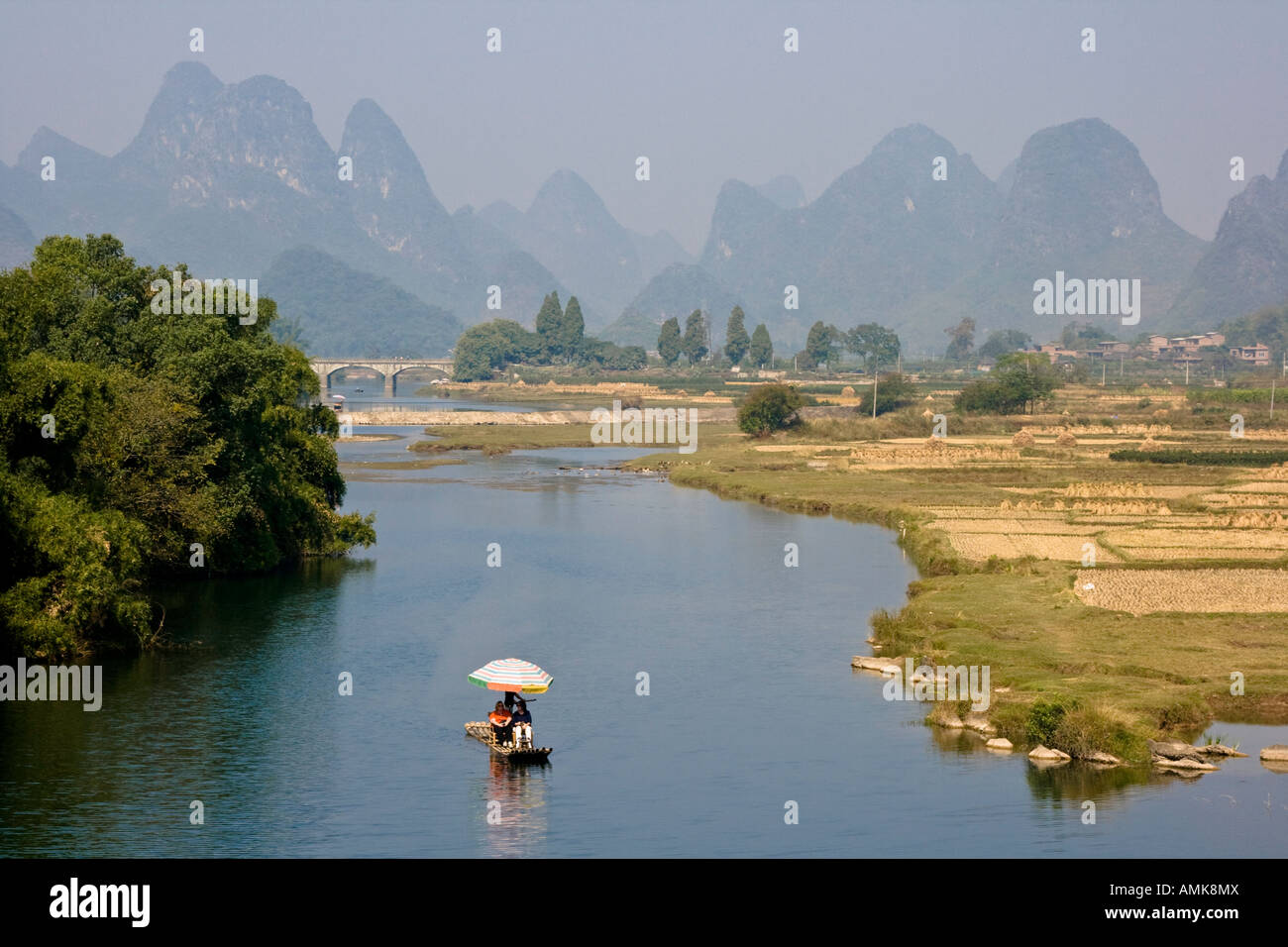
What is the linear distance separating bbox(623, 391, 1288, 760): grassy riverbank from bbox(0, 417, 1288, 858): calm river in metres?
2.23

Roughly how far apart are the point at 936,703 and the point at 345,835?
65.2 ft

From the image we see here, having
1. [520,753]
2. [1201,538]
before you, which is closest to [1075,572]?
[1201,538]

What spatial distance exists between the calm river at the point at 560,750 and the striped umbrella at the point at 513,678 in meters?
Result: 2.08

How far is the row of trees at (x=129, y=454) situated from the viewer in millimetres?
48312

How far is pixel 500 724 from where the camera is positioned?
41.0 meters

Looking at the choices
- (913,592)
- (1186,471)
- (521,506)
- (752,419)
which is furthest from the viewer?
(752,419)

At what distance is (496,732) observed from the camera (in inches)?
1613

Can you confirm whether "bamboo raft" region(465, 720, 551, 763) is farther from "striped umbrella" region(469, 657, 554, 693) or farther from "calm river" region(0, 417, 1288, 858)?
"striped umbrella" region(469, 657, 554, 693)

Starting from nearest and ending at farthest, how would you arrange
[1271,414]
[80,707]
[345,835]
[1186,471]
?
[345,835] → [80,707] → [1186,471] → [1271,414]

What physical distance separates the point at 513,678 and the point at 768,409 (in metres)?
130

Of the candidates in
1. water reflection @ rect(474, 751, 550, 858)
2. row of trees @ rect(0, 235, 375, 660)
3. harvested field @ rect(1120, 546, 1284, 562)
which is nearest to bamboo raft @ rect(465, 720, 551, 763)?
water reflection @ rect(474, 751, 550, 858)
